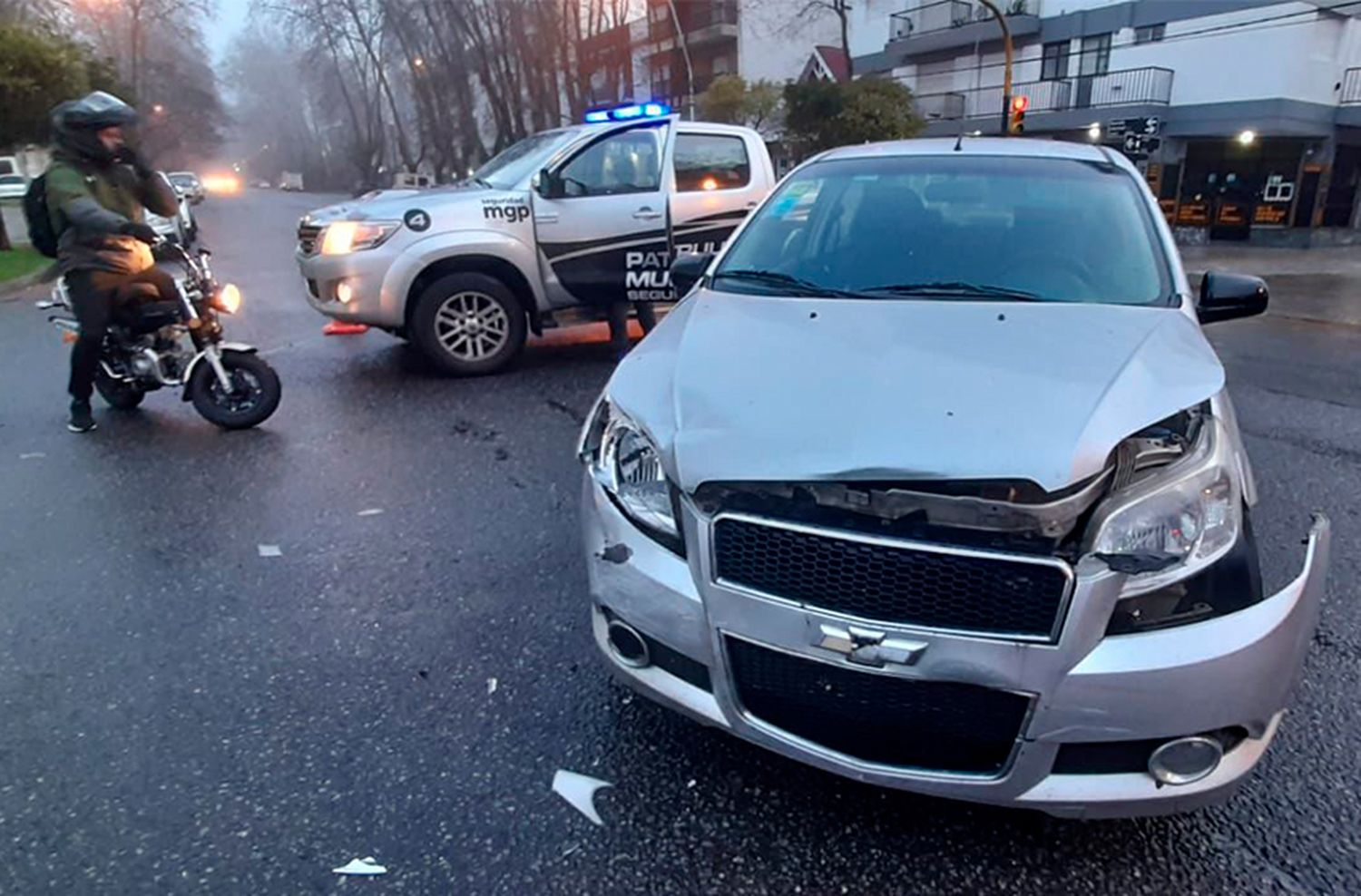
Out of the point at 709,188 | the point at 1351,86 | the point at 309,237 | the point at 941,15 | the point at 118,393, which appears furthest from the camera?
the point at 941,15

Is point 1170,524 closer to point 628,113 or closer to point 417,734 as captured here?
point 417,734

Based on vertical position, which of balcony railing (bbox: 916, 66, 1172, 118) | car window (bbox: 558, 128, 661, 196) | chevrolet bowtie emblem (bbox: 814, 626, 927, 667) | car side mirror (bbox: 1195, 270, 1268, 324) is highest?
balcony railing (bbox: 916, 66, 1172, 118)

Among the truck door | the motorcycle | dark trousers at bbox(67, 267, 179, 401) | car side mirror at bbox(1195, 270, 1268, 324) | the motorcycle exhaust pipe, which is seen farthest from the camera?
the truck door

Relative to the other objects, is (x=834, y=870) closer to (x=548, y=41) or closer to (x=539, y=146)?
(x=539, y=146)

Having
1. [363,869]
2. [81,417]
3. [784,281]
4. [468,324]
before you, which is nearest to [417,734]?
[363,869]

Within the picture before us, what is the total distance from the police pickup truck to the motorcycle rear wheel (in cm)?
149

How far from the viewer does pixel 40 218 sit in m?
5.45

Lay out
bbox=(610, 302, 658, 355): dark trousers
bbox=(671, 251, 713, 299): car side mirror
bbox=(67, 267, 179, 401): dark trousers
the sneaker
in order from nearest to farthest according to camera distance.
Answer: bbox=(671, 251, 713, 299): car side mirror → bbox=(67, 267, 179, 401): dark trousers → the sneaker → bbox=(610, 302, 658, 355): dark trousers

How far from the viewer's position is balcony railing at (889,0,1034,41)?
2941 centimetres

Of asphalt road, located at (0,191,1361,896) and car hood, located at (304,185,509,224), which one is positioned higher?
car hood, located at (304,185,509,224)

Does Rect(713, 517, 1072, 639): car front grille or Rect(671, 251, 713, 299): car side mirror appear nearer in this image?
Rect(713, 517, 1072, 639): car front grille

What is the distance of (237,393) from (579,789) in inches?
180

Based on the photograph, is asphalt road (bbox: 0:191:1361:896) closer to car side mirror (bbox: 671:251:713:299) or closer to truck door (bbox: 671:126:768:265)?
car side mirror (bbox: 671:251:713:299)

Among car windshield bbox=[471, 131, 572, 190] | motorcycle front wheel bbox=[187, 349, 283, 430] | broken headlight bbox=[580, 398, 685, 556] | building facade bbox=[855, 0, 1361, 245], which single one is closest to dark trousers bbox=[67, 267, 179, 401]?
motorcycle front wheel bbox=[187, 349, 283, 430]
